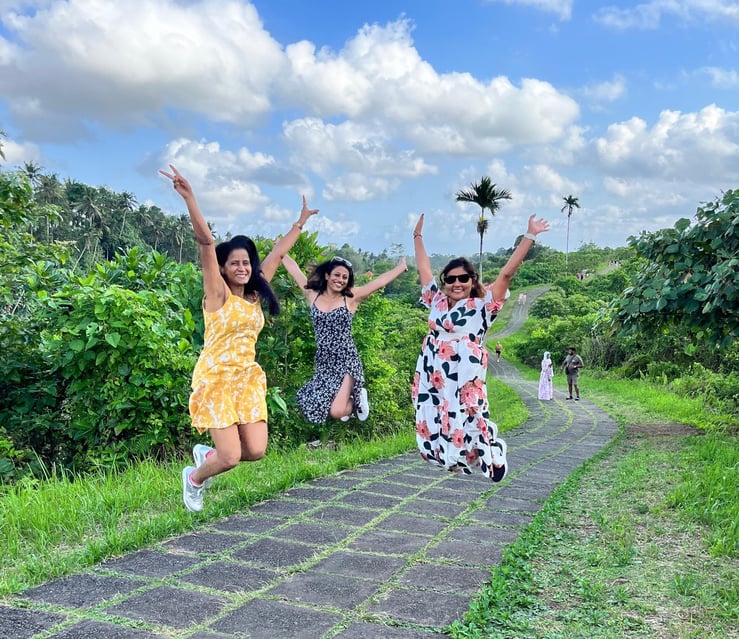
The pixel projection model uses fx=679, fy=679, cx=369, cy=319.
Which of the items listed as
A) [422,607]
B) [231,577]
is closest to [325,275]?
[231,577]

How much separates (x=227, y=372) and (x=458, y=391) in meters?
1.49

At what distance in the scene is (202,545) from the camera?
4.14 metres

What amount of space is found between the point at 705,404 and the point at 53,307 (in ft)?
43.0

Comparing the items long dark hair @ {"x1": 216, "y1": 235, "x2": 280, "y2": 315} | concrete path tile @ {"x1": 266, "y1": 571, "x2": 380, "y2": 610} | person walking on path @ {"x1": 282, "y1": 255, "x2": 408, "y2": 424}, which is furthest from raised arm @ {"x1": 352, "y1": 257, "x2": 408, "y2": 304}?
concrete path tile @ {"x1": 266, "y1": 571, "x2": 380, "y2": 610}

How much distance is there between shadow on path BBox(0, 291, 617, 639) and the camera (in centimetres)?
309

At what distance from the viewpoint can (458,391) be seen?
4.44m

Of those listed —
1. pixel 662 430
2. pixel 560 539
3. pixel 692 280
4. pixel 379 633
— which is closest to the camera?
pixel 379 633

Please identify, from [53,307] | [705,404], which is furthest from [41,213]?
[705,404]

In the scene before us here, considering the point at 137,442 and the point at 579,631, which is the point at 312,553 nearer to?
the point at 579,631

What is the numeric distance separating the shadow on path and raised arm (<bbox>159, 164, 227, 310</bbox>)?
4.96 ft

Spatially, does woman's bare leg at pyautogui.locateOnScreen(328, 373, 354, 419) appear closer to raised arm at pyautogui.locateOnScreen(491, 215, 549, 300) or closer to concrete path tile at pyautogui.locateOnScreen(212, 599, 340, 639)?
raised arm at pyautogui.locateOnScreen(491, 215, 549, 300)

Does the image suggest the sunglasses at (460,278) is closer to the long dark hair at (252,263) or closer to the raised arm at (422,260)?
the raised arm at (422,260)

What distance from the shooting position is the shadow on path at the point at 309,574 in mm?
3086

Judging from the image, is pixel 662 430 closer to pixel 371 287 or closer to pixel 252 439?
pixel 371 287
